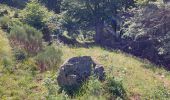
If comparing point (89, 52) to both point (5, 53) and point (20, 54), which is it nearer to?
point (20, 54)

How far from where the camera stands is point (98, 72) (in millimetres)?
13758

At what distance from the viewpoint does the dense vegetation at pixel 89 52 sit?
13359 mm

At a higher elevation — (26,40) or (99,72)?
(26,40)

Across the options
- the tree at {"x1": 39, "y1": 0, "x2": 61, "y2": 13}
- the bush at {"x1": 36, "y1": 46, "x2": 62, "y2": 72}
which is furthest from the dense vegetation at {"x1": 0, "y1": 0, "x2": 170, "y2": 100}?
the tree at {"x1": 39, "y1": 0, "x2": 61, "y2": 13}

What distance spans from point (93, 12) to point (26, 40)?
18.7 m

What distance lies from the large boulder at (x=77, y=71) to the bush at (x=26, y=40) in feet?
11.8

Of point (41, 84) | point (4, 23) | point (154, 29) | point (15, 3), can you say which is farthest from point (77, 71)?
point (15, 3)

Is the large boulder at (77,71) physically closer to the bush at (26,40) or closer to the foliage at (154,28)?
the bush at (26,40)

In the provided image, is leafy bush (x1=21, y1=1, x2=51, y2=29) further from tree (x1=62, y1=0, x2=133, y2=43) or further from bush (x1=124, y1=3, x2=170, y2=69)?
tree (x1=62, y1=0, x2=133, y2=43)

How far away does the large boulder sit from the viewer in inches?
526

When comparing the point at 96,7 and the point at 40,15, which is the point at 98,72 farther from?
the point at 96,7

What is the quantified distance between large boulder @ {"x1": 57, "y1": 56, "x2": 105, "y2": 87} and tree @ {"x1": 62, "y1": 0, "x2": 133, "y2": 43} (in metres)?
20.6

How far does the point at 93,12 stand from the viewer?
35.0 m

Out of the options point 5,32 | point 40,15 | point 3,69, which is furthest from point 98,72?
point 40,15
